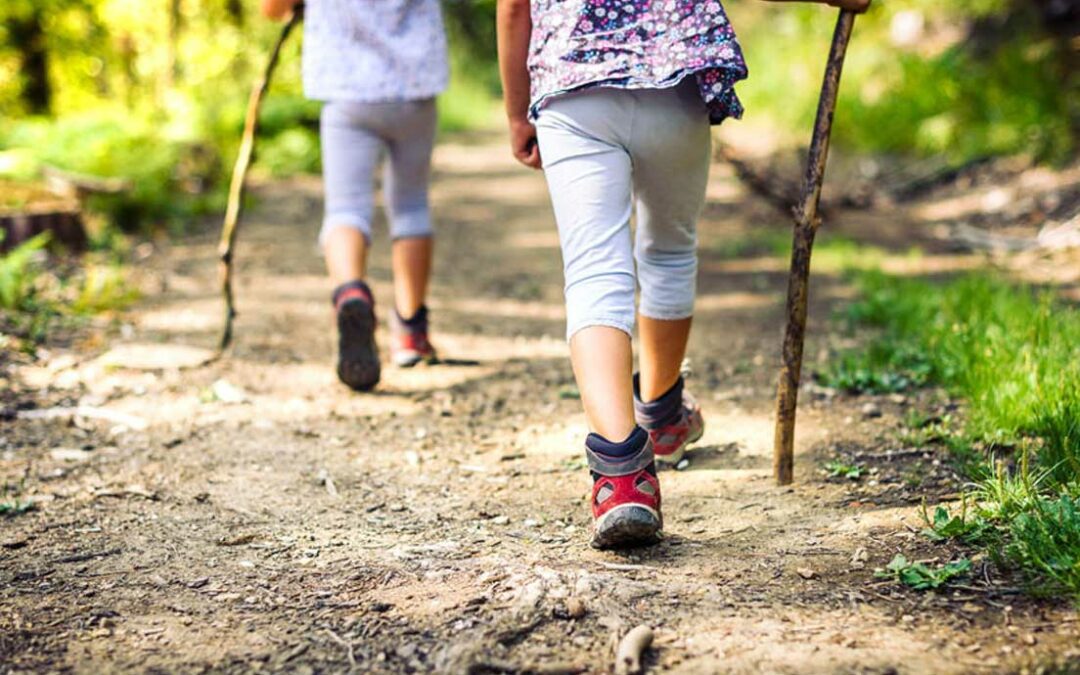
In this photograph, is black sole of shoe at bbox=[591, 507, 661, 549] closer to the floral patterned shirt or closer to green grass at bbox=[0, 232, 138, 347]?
the floral patterned shirt

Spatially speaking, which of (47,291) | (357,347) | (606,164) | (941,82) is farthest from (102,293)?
(941,82)

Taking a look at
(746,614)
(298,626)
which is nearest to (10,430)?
(298,626)

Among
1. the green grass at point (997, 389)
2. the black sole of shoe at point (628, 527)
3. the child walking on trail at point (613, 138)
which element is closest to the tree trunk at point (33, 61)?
the green grass at point (997, 389)

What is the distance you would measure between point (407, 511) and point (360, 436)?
752 millimetres

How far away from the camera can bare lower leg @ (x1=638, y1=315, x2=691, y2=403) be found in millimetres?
2969

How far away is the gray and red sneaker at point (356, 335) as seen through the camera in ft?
12.6

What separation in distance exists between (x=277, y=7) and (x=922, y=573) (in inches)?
124

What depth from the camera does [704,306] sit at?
5.30 m

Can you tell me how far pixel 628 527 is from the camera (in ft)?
7.91

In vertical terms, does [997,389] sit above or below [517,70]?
below

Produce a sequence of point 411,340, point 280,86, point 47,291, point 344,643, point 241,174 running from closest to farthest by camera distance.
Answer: point 344,643 < point 241,174 < point 411,340 < point 47,291 < point 280,86

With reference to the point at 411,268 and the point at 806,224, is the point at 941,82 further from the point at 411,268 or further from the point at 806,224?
the point at 806,224

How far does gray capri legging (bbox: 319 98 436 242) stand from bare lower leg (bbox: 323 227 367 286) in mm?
32

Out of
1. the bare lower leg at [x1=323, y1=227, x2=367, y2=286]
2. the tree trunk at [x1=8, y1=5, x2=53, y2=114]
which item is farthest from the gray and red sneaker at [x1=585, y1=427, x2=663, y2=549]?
the tree trunk at [x1=8, y1=5, x2=53, y2=114]
